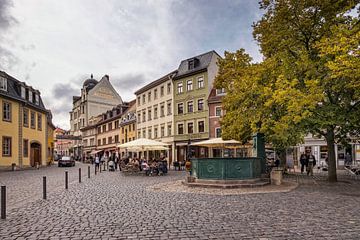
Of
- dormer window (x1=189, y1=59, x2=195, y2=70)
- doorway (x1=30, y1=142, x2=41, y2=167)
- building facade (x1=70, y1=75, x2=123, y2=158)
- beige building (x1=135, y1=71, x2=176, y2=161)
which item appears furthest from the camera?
building facade (x1=70, y1=75, x2=123, y2=158)

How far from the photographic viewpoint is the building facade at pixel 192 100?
1714 inches

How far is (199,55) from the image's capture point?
156 ft

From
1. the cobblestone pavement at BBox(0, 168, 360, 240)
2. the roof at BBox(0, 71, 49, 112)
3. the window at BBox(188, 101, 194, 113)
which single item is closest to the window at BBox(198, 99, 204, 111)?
the window at BBox(188, 101, 194, 113)

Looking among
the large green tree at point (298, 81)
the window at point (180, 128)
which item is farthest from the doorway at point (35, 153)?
the large green tree at point (298, 81)

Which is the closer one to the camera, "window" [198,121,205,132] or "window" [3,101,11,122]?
"window" [3,101,11,122]

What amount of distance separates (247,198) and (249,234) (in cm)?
525

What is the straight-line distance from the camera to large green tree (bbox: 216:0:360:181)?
1504 cm

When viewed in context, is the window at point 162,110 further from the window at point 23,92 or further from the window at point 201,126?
the window at point 23,92

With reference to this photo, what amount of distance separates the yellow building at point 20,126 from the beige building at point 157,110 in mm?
16424

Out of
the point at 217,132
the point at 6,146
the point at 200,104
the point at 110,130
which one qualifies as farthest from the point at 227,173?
the point at 110,130

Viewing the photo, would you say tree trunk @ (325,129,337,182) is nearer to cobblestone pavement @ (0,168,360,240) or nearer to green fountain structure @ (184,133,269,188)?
green fountain structure @ (184,133,269,188)

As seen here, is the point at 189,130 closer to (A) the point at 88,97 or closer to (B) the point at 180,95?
(B) the point at 180,95

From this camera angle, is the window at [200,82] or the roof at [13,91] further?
the window at [200,82]

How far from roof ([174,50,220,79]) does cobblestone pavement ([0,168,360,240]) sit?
33.0 m
